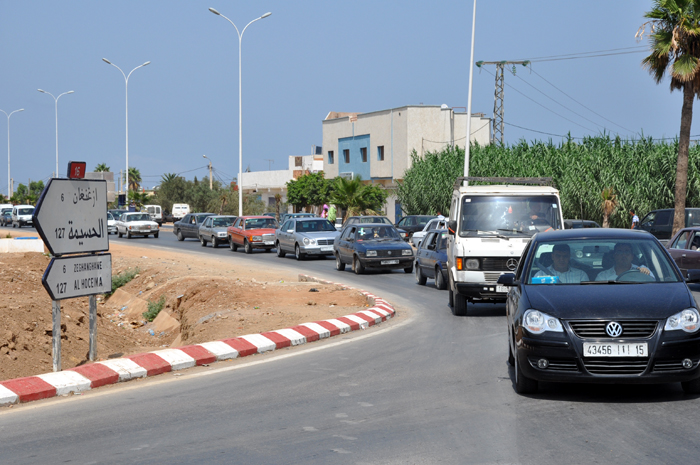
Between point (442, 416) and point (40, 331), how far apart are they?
9801mm

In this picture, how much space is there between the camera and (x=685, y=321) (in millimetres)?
6852

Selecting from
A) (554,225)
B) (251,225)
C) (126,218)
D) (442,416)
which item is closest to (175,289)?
(554,225)

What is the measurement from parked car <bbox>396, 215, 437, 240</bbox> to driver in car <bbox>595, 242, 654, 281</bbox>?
99.7 feet

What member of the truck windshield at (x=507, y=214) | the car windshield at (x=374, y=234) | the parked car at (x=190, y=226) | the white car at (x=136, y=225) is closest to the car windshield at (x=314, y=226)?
the car windshield at (x=374, y=234)

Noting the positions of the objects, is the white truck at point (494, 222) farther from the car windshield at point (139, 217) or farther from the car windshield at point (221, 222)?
the car windshield at point (139, 217)

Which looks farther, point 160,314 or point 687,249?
point 160,314

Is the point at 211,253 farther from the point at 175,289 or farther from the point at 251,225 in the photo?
the point at 175,289

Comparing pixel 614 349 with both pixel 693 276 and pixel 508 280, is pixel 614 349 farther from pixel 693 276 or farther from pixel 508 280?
pixel 693 276

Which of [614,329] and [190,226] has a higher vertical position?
[614,329]

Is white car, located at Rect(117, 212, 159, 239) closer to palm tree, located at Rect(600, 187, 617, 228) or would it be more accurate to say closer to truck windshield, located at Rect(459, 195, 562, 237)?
palm tree, located at Rect(600, 187, 617, 228)

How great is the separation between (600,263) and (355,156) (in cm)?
5882

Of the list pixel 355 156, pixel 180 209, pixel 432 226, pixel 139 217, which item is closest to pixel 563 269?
pixel 432 226

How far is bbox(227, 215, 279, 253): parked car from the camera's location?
35.4m

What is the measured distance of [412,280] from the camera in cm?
2267
